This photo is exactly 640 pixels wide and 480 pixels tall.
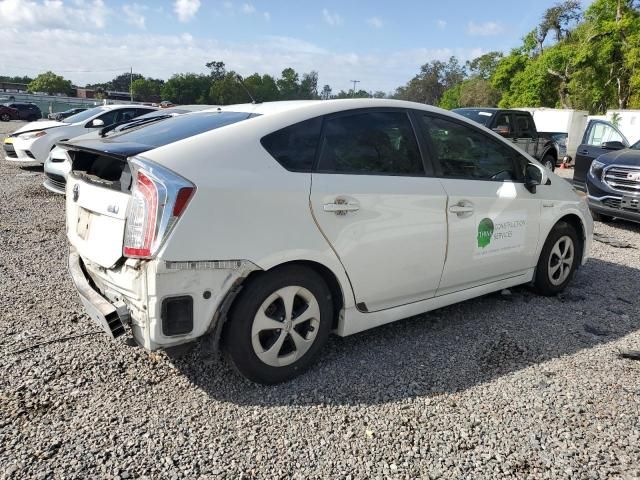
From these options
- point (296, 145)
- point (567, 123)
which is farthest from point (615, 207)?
point (567, 123)

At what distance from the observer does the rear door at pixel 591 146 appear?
9305 millimetres

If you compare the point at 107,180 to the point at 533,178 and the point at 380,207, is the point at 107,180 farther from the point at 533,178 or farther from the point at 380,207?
the point at 533,178

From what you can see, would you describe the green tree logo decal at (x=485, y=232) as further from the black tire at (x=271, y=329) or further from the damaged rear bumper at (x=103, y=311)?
the damaged rear bumper at (x=103, y=311)

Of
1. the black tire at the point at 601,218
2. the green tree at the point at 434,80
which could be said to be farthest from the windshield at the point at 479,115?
the green tree at the point at 434,80

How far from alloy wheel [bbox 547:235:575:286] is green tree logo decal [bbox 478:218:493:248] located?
1.06m

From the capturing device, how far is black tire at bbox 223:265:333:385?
2693 mm

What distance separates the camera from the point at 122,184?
2680mm

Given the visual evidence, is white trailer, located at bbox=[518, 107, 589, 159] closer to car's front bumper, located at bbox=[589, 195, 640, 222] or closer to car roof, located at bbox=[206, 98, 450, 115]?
car's front bumper, located at bbox=[589, 195, 640, 222]

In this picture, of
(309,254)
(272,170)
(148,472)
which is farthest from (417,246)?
(148,472)

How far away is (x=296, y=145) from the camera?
2.90m

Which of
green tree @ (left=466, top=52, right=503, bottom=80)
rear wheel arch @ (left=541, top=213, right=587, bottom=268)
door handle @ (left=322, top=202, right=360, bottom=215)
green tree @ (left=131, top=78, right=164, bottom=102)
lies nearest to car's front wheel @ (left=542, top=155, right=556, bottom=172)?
rear wheel arch @ (left=541, top=213, right=587, bottom=268)

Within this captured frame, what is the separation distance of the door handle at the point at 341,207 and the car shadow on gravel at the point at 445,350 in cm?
103

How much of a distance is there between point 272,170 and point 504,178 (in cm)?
212

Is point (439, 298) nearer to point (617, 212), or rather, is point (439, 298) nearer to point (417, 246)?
point (417, 246)
